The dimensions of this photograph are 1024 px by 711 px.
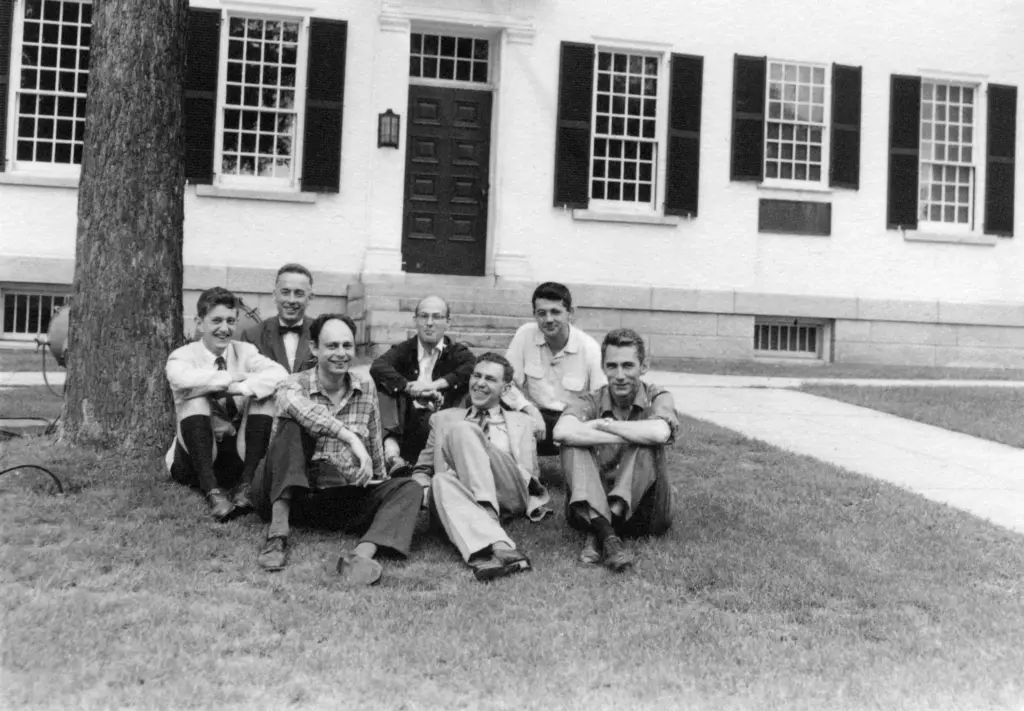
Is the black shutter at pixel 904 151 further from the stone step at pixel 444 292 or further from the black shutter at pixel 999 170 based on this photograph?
the stone step at pixel 444 292

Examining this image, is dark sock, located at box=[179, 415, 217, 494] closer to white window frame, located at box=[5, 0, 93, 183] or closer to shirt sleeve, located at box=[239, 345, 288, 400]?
shirt sleeve, located at box=[239, 345, 288, 400]

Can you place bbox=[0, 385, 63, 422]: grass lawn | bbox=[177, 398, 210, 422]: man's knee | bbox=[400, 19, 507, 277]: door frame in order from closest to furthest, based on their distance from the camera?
bbox=[177, 398, 210, 422]: man's knee
bbox=[0, 385, 63, 422]: grass lawn
bbox=[400, 19, 507, 277]: door frame

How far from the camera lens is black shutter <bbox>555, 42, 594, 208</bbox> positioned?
1316cm

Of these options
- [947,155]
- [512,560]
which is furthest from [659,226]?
[512,560]

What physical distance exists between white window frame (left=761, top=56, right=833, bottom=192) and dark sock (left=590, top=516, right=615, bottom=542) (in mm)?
9840

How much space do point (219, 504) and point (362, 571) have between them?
1.13 m

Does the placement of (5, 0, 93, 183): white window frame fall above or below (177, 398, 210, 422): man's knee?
above

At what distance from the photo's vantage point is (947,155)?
14516 millimetres

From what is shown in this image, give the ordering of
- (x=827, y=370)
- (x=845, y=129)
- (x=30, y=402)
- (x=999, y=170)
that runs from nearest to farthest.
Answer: (x=30, y=402) < (x=827, y=370) < (x=845, y=129) < (x=999, y=170)

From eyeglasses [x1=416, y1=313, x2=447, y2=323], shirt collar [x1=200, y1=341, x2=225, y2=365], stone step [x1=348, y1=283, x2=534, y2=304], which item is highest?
stone step [x1=348, y1=283, x2=534, y2=304]

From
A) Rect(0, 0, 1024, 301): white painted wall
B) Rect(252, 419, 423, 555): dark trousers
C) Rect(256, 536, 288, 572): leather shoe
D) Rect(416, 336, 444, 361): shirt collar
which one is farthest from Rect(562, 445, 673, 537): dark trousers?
Rect(0, 0, 1024, 301): white painted wall

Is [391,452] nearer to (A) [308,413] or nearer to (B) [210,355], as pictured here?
(A) [308,413]

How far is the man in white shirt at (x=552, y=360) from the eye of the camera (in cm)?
589

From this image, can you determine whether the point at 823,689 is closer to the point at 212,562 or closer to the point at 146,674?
the point at 146,674
